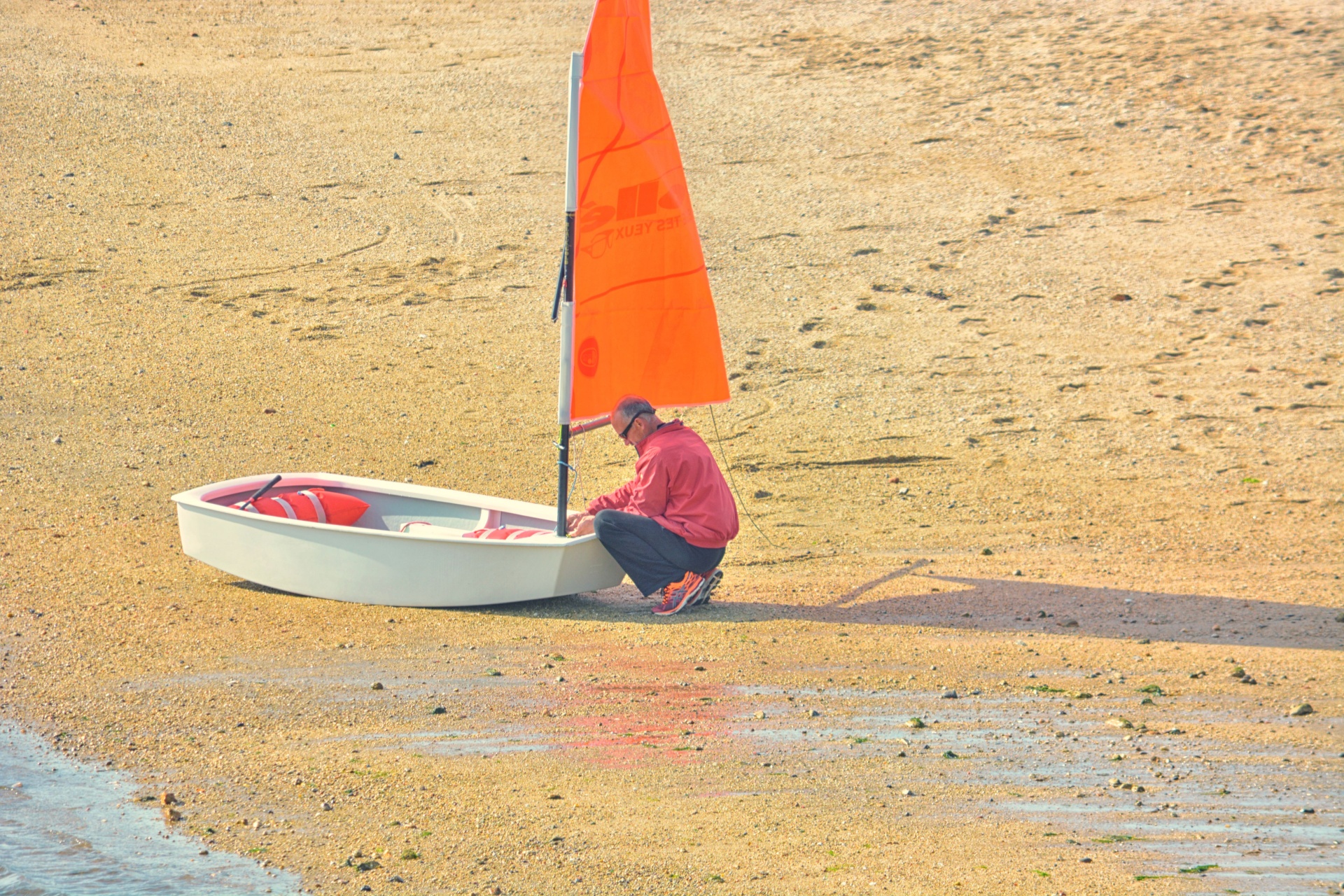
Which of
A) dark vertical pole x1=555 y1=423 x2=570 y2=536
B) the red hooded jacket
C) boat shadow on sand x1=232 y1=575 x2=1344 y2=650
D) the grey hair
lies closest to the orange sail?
dark vertical pole x1=555 y1=423 x2=570 y2=536

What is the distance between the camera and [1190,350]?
37.4ft

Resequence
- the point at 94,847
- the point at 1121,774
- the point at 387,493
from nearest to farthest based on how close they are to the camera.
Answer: the point at 94,847 < the point at 1121,774 < the point at 387,493

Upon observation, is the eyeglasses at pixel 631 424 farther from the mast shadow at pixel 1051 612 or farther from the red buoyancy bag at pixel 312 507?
the red buoyancy bag at pixel 312 507

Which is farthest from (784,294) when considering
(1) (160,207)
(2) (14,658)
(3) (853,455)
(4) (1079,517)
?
(2) (14,658)

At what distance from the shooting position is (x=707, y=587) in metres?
7.57

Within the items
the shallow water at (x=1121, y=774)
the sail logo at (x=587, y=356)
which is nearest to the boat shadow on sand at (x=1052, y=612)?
the shallow water at (x=1121, y=774)

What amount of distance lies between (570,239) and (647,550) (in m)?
1.72

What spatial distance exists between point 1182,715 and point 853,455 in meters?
4.38

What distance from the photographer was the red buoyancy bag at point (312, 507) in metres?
7.86

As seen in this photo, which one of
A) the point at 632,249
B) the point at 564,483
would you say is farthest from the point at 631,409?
the point at 632,249

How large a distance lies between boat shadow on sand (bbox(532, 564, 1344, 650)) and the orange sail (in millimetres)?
1234

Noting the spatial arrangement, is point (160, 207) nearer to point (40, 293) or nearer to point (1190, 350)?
point (40, 293)

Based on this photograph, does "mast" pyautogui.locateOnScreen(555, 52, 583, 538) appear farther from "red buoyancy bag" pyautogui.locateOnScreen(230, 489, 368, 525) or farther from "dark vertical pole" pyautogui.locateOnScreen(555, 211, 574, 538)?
"red buoyancy bag" pyautogui.locateOnScreen(230, 489, 368, 525)

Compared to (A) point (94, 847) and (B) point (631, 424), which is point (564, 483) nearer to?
(B) point (631, 424)
